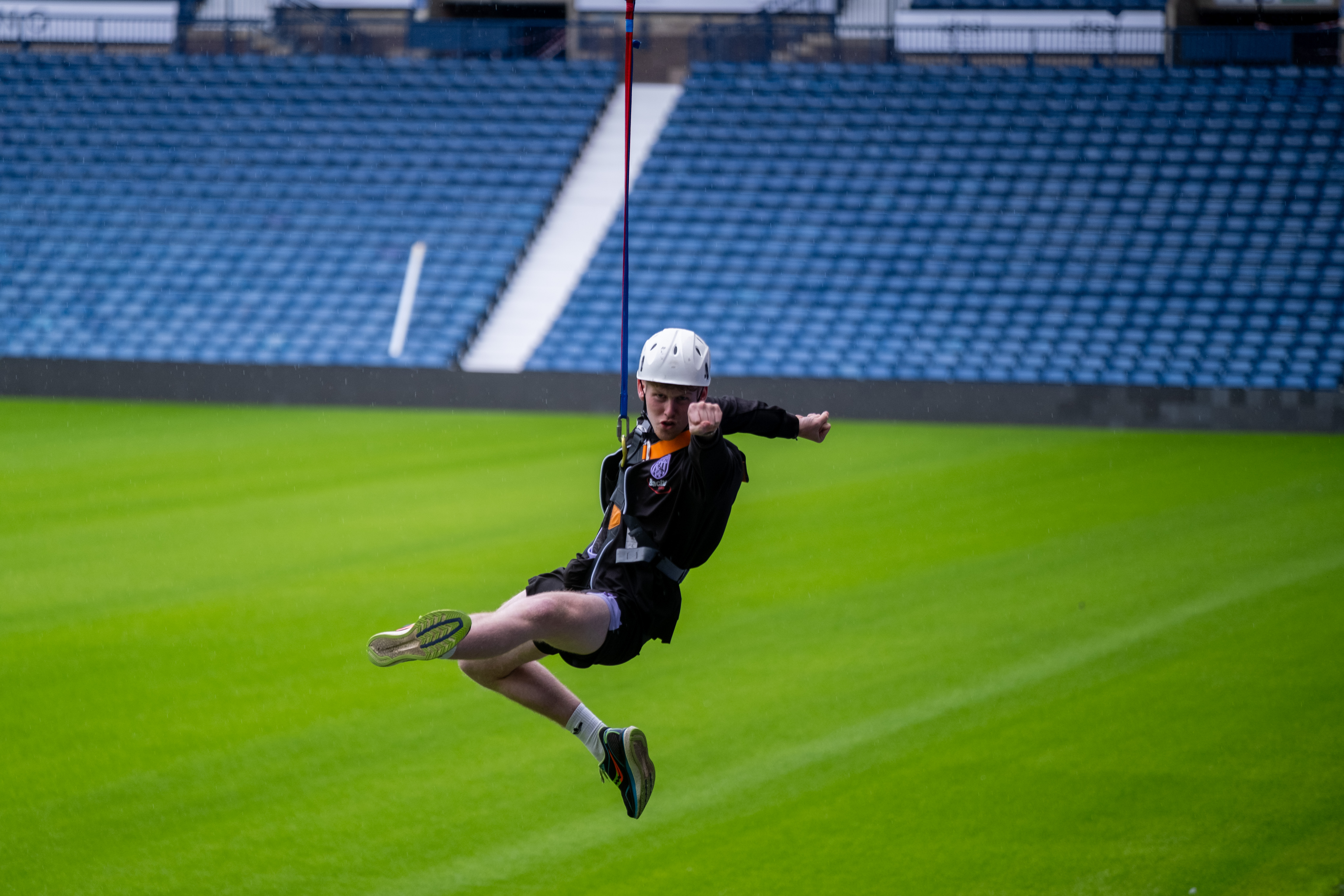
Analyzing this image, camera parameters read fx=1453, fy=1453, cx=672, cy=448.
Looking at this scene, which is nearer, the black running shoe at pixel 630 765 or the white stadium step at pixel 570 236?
the black running shoe at pixel 630 765

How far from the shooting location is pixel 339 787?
793 cm

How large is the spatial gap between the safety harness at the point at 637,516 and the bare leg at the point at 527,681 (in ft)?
1.66

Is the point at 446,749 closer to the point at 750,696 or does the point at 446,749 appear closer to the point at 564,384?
the point at 750,696

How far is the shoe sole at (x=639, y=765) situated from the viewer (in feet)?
20.3

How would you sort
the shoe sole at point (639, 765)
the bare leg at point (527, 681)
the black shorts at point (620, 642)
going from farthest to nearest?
the shoe sole at point (639, 765) < the bare leg at point (527, 681) < the black shorts at point (620, 642)

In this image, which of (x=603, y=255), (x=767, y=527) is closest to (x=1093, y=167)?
(x=603, y=255)

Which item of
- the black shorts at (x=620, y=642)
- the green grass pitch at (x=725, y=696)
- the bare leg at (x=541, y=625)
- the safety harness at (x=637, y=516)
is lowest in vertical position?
the green grass pitch at (x=725, y=696)

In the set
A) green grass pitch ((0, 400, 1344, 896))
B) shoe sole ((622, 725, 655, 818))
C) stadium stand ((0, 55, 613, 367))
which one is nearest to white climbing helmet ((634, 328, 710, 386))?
shoe sole ((622, 725, 655, 818))

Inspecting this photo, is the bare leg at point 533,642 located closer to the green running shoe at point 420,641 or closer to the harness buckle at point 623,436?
the green running shoe at point 420,641

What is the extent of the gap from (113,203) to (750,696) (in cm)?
2103

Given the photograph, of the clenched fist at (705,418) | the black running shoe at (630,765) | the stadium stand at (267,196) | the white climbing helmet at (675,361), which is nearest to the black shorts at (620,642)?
the black running shoe at (630,765)

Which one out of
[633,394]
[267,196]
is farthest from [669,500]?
[267,196]

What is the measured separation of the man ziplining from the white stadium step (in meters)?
16.2

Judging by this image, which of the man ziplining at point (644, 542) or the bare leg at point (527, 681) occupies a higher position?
the man ziplining at point (644, 542)
